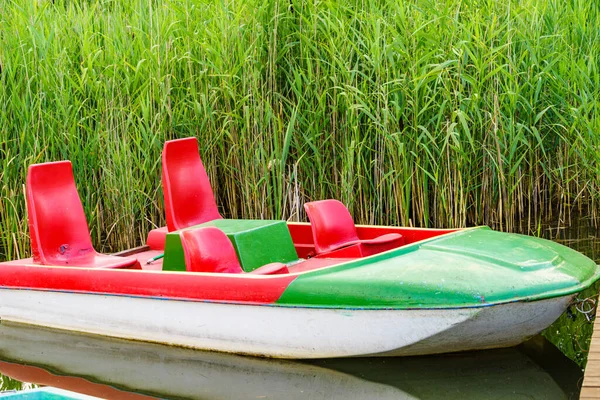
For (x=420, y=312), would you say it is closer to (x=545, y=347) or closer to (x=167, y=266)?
(x=545, y=347)

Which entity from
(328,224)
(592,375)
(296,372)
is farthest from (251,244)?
(592,375)

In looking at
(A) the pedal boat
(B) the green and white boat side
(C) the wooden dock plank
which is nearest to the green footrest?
(A) the pedal boat

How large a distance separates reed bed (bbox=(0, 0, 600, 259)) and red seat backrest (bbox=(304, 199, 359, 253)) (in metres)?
0.62

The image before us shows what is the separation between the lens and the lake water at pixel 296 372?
4.46 meters

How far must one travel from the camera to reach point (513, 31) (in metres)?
6.58

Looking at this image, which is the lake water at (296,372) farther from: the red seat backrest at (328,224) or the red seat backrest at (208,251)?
the red seat backrest at (328,224)

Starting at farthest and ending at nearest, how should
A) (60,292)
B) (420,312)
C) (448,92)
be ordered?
(448,92), (60,292), (420,312)

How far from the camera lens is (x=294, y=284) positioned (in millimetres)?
4691

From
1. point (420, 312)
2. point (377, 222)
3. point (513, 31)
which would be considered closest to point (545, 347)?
point (420, 312)

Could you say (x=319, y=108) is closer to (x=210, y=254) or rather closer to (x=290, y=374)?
(x=210, y=254)

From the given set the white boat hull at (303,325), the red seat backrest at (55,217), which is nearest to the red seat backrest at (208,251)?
the white boat hull at (303,325)

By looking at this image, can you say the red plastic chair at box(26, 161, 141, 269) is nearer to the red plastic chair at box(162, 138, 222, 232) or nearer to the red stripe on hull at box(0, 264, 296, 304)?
the red stripe on hull at box(0, 264, 296, 304)

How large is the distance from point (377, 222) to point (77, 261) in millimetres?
1959

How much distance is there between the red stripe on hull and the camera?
477cm
